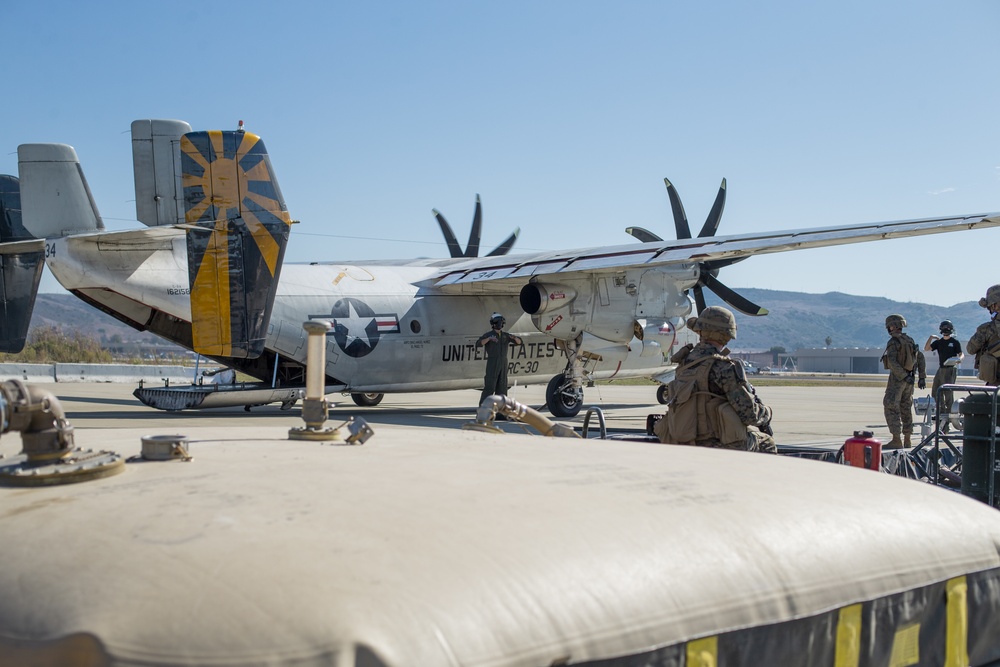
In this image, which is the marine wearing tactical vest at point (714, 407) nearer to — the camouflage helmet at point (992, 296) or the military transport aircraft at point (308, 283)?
the camouflage helmet at point (992, 296)

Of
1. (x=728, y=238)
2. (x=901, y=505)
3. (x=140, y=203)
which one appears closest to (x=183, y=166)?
(x=140, y=203)

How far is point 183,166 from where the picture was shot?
42.8 ft

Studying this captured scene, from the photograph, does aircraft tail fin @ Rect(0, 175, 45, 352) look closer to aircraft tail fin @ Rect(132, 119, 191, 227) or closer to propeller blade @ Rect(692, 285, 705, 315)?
aircraft tail fin @ Rect(132, 119, 191, 227)

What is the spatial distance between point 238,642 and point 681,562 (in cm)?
99

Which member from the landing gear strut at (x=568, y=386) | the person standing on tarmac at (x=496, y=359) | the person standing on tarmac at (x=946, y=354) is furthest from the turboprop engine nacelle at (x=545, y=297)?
the person standing on tarmac at (x=946, y=354)

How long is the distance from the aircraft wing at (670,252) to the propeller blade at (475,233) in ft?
14.1

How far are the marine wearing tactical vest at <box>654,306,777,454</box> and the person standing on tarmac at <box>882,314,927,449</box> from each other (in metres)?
7.81

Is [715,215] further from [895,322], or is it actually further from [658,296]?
[895,322]

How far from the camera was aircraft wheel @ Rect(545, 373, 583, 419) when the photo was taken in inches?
701

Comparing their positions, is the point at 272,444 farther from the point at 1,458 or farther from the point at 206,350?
the point at 206,350

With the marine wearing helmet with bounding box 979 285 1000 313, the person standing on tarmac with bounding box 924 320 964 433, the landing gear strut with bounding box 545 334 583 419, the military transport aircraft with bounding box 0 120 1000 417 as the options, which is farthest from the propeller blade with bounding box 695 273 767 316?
the marine wearing helmet with bounding box 979 285 1000 313

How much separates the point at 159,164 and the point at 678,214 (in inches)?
509

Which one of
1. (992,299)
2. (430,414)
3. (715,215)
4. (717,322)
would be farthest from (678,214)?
(717,322)

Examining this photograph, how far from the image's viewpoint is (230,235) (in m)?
13.2
